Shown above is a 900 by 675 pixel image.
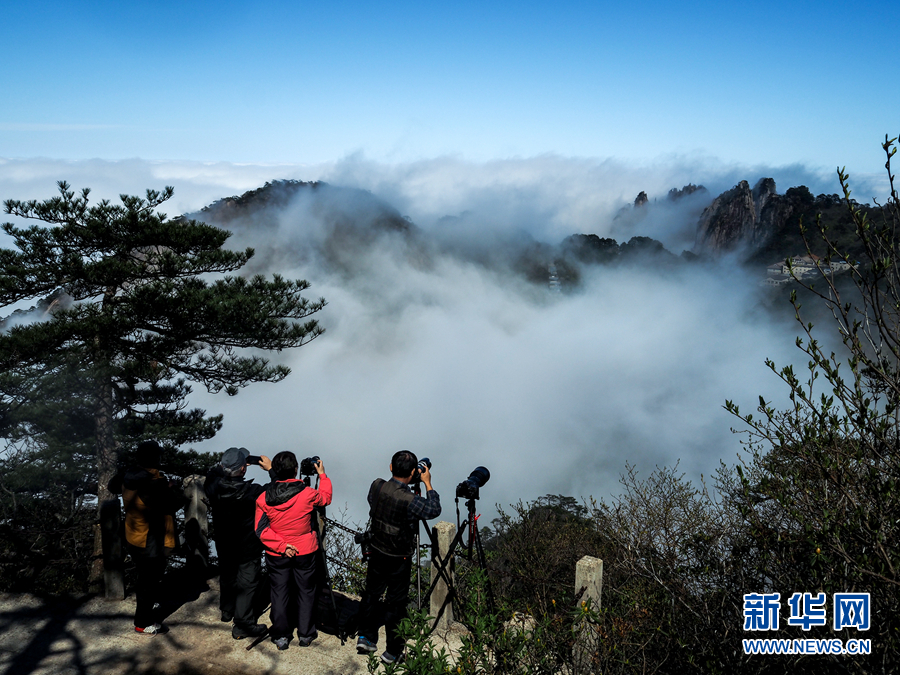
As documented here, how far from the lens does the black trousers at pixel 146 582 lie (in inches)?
168

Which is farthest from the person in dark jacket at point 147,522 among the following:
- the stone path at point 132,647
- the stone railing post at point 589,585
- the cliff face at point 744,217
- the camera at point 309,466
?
the cliff face at point 744,217

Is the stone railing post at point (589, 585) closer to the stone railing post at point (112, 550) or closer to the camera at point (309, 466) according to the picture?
the camera at point (309, 466)

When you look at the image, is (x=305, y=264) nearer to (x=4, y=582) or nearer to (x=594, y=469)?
(x=594, y=469)

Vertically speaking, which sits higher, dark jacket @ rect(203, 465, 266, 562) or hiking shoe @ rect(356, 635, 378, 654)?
dark jacket @ rect(203, 465, 266, 562)

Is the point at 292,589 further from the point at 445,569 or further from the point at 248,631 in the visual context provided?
the point at 445,569

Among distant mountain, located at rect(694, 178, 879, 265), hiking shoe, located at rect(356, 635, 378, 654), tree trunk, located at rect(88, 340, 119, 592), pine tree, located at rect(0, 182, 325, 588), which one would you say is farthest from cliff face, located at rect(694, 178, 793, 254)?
hiking shoe, located at rect(356, 635, 378, 654)

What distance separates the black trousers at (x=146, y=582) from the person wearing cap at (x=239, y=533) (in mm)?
502

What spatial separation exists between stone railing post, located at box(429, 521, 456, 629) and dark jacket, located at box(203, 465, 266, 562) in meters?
1.39

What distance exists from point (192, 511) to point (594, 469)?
7005cm

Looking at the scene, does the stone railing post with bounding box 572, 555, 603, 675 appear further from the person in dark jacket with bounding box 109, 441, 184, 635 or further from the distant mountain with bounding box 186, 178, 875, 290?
the distant mountain with bounding box 186, 178, 875, 290

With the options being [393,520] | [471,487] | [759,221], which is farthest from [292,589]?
[759,221]

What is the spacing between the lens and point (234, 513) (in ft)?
13.7

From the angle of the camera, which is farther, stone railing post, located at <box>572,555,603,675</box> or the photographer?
the photographer

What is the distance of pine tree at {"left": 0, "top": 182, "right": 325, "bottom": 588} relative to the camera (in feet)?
26.4
